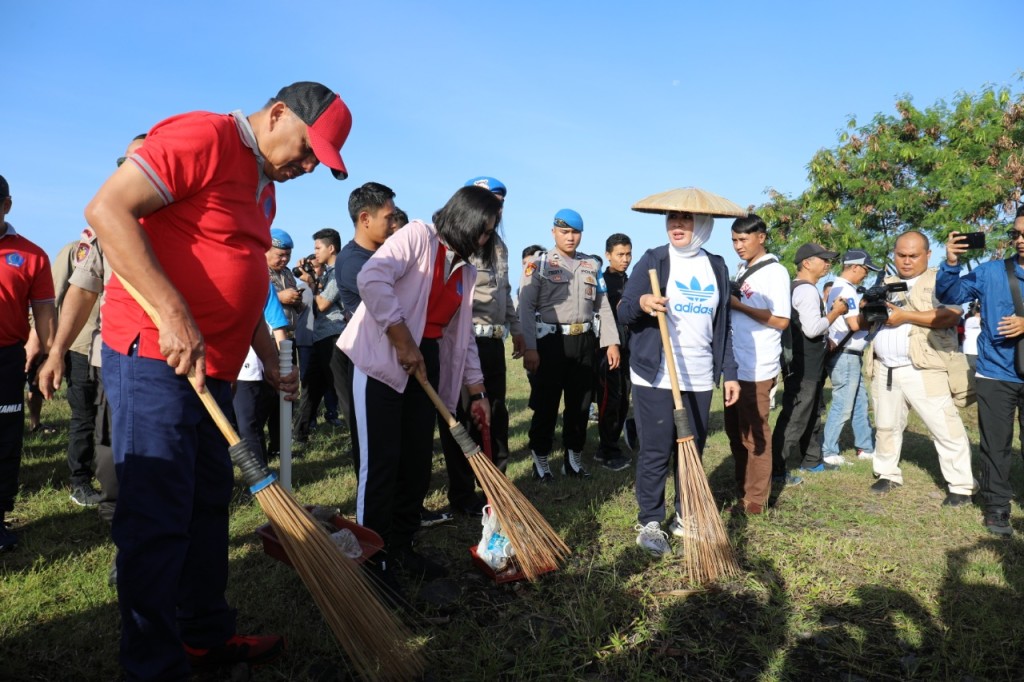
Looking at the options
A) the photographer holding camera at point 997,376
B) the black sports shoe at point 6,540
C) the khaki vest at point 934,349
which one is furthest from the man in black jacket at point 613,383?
the black sports shoe at point 6,540

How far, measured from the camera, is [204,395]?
2.18m

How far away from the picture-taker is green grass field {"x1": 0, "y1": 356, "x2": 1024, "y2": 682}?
280cm

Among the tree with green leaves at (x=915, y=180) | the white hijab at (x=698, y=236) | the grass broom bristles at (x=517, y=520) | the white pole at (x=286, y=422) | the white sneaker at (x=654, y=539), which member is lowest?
the white sneaker at (x=654, y=539)

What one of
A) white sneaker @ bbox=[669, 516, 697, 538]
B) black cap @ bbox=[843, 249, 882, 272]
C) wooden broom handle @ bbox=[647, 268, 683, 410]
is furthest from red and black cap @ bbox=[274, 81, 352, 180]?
black cap @ bbox=[843, 249, 882, 272]

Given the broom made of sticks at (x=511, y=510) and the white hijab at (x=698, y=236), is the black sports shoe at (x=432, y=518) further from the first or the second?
the white hijab at (x=698, y=236)

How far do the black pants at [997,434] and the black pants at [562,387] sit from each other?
9.96 feet

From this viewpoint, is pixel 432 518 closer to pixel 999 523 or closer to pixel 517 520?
pixel 517 520

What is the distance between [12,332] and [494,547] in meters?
3.16

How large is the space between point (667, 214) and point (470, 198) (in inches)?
58.3

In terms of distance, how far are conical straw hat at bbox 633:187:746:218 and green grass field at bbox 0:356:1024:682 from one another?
2.10 meters

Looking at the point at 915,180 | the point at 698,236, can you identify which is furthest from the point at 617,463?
the point at 915,180

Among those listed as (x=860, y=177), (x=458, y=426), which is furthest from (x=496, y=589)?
(x=860, y=177)

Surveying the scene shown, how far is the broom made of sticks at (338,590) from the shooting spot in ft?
7.90

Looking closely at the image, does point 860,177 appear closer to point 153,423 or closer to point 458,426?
point 458,426
